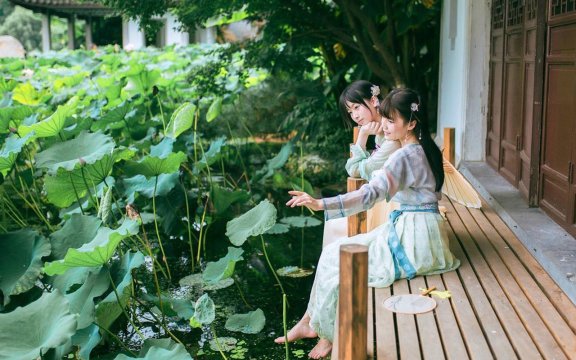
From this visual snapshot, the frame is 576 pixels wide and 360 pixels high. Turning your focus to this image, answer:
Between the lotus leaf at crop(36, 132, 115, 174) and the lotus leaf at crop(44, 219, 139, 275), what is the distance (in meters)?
0.88

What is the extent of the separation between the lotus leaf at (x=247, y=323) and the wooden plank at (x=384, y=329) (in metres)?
0.87

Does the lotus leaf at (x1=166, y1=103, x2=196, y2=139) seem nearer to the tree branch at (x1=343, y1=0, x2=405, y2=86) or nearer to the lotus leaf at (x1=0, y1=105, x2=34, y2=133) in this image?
the lotus leaf at (x1=0, y1=105, x2=34, y2=133)

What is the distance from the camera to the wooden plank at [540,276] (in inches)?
103

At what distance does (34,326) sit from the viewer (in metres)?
2.61

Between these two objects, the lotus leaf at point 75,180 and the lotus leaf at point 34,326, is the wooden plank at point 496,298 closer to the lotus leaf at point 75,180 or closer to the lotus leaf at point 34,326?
the lotus leaf at point 34,326

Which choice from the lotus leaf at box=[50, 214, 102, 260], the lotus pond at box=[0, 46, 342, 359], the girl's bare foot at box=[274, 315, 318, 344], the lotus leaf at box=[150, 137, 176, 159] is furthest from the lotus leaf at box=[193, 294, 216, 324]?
the lotus leaf at box=[150, 137, 176, 159]

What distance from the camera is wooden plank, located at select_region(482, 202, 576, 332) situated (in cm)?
261

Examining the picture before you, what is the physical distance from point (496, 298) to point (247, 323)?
1.30 m

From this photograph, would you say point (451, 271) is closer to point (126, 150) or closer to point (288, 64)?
point (126, 150)

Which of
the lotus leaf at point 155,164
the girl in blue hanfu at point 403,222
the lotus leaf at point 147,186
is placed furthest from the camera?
the lotus leaf at point 147,186

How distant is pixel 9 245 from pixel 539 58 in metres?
2.77

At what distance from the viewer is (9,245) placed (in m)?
3.67

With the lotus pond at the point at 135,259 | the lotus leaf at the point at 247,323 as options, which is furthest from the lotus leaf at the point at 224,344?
the lotus leaf at the point at 247,323

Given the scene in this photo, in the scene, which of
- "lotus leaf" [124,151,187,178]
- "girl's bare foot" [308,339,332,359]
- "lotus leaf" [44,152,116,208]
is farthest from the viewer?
"lotus leaf" [124,151,187,178]
